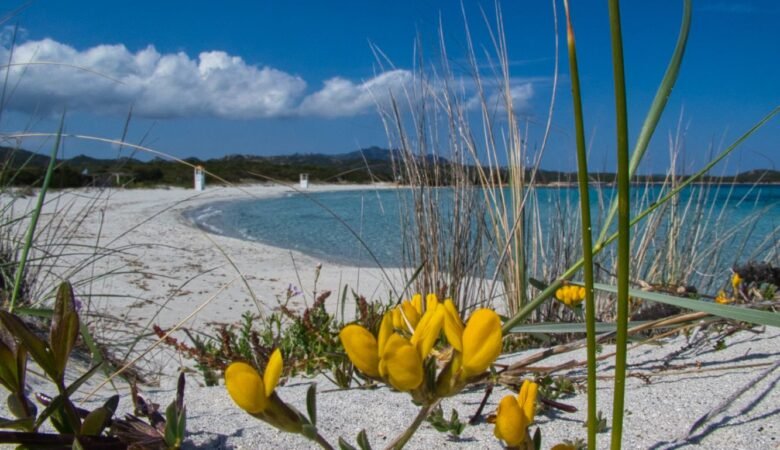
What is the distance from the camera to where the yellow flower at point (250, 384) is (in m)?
0.46

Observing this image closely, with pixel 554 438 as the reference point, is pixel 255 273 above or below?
below

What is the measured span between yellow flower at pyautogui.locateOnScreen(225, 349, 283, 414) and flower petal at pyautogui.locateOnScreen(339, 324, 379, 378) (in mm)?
52

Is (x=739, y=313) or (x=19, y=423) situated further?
(x=19, y=423)

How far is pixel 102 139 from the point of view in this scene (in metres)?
1.51

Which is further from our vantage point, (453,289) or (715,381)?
(453,289)

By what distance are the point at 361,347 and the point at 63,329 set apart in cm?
38

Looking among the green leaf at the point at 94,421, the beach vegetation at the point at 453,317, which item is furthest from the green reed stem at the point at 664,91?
the green leaf at the point at 94,421

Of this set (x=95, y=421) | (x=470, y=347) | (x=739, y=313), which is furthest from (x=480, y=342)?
(x=95, y=421)

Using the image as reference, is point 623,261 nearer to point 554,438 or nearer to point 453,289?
point 554,438

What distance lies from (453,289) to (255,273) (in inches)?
190

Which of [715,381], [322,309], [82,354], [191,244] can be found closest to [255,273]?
[191,244]

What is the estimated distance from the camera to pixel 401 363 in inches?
17.2

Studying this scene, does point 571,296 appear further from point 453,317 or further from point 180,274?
point 180,274

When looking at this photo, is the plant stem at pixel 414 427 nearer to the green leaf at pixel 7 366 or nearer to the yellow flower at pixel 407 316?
the yellow flower at pixel 407 316
